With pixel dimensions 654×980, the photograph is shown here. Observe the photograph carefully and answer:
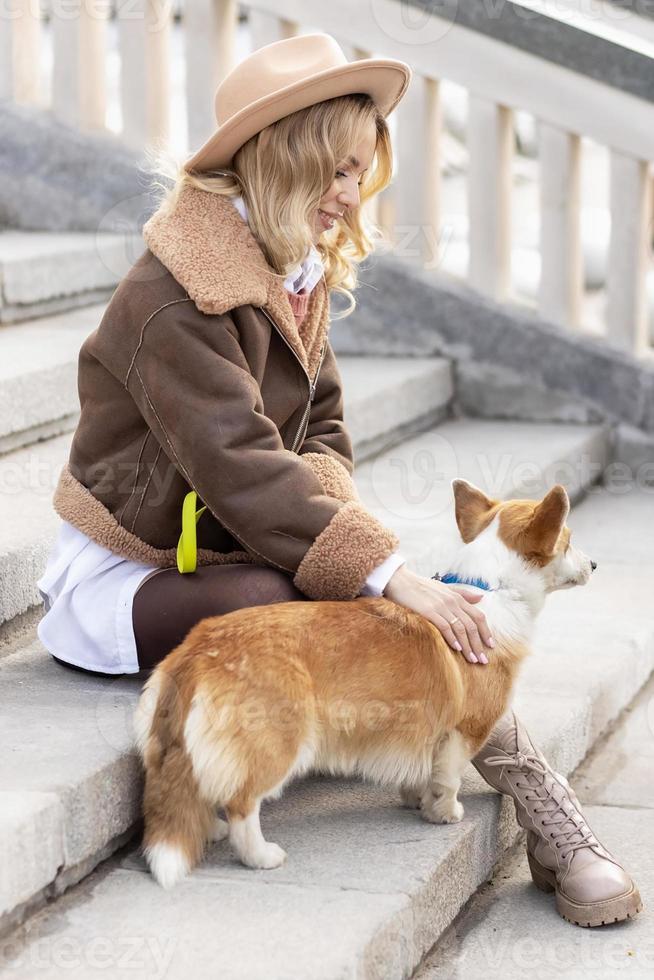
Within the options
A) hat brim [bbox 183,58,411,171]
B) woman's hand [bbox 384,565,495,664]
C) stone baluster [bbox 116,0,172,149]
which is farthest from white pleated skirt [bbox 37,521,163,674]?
stone baluster [bbox 116,0,172,149]

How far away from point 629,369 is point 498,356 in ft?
1.52

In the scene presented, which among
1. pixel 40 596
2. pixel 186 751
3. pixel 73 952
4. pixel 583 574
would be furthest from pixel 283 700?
pixel 40 596

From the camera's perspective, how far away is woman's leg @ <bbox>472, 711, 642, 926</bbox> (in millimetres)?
2287

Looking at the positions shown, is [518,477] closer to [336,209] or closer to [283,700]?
[336,209]

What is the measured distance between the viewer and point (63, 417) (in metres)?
3.60

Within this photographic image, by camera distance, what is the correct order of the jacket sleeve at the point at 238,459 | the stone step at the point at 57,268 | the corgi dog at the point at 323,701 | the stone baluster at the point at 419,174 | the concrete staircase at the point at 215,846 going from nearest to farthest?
1. the concrete staircase at the point at 215,846
2. the corgi dog at the point at 323,701
3. the jacket sleeve at the point at 238,459
4. the stone step at the point at 57,268
5. the stone baluster at the point at 419,174

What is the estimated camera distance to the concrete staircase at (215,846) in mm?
1911

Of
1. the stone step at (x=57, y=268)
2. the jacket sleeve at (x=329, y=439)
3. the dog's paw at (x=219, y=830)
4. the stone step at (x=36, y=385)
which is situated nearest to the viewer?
Result: the dog's paw at (x=219, y=830)

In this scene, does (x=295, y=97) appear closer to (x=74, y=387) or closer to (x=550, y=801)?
(x=550, y=801)

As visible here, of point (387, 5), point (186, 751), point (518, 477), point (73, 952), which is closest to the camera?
point (73, 952)

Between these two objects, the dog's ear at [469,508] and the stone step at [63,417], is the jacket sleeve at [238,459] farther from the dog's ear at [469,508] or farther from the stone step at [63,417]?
the stone step at [63,417]

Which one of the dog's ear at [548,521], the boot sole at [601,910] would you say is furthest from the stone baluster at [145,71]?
the boot sole at [601,910]

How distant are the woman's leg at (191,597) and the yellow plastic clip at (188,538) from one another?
3 centimetres

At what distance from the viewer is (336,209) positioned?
2.49 m
